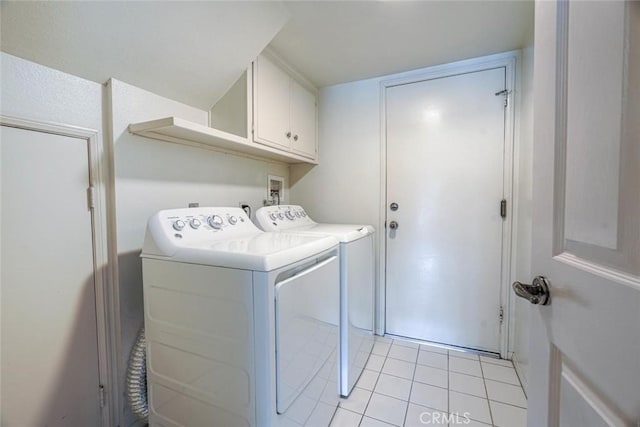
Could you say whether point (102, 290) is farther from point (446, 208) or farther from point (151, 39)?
point (446, 208)

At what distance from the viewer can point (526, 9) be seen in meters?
1.48

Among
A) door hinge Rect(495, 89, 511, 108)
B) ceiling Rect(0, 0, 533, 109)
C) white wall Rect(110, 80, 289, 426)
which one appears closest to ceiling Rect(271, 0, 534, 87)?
ceiling Rect(0, 0, 533, 109)

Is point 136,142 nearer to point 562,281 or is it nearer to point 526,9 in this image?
point 562,281

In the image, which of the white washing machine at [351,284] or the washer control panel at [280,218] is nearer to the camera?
the white washing machine at [351,284]

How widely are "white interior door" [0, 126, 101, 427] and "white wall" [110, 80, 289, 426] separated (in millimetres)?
120

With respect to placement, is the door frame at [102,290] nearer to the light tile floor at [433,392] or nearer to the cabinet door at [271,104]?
the cabinet door at [271,104]

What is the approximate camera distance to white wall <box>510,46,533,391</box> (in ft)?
5.42

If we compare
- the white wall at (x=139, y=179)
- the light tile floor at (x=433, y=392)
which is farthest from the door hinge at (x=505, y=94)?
the white wall at (x=139, y=179)

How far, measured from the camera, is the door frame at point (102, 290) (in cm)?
121

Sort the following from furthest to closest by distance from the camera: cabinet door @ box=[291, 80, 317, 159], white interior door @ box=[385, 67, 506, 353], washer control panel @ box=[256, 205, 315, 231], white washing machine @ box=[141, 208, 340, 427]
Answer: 1. cabinet door @ box=[291, 80, 317, 159]
2. white interior door @ box=[385, 67, 506, 353]
3. washer control panel @ box=[256, 205, 315, 231]
4. white washing machine @ box=[141, 208, 340, 427]

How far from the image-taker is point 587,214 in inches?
19.5

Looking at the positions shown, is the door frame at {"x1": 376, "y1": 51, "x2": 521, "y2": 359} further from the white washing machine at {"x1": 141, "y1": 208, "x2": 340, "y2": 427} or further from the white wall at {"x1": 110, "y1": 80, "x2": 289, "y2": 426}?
the white wall at {"x1": 110, "y1": 80, "x2": 289, "y2": 426}

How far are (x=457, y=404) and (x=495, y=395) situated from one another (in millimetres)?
272

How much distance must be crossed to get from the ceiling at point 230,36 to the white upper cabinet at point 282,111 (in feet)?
0.48
